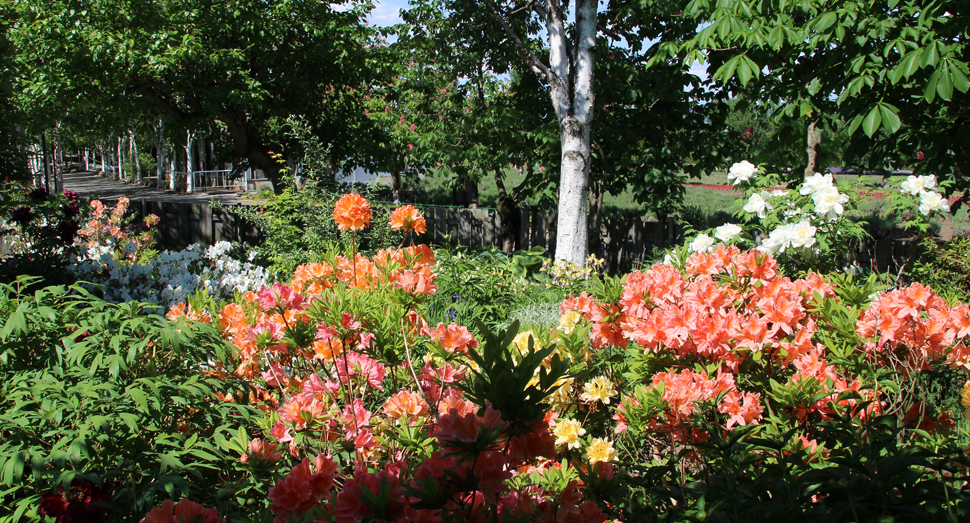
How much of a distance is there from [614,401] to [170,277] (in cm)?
411

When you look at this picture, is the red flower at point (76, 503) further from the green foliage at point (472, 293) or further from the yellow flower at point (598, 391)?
the green foliage at point (472, 293)

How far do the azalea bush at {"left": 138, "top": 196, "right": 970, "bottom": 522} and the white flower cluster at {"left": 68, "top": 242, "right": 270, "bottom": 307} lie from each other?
267 centimetres

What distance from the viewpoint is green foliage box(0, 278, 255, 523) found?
4.41 feet

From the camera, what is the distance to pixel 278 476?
1525 millimetres

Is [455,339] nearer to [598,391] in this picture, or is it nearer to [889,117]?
[598,391]

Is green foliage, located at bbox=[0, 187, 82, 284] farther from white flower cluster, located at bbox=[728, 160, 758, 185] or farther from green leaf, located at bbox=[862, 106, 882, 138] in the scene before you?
green leaf, located at bbox=[862, 106, 882, 138]

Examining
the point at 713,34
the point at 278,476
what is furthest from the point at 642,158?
the point at 278,476

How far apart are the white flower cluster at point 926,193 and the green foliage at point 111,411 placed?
4.07 meters

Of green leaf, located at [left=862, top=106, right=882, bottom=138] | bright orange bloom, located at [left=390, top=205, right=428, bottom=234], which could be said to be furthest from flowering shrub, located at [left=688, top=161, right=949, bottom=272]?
bright orange bloom, located at [left=390, top=205, right=428, bottom=234]

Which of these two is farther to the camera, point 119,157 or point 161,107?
point 119,157

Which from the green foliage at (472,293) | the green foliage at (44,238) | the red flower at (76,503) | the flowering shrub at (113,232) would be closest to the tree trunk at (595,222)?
the green foliage at (472,293)

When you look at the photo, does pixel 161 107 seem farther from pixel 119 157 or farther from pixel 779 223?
pixel 119 157

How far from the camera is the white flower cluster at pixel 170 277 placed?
4.48m

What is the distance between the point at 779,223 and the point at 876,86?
1016 mm
